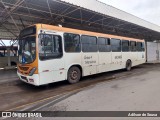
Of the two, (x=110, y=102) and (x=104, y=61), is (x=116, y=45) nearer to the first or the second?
(x=104, y=61)

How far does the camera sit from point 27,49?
6.53 m

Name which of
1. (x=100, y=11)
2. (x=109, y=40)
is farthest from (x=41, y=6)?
(x=109, y=40)

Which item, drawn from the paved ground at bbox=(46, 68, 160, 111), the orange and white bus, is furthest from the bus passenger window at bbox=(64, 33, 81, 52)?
the paved ground at bbox=(46, 68, 160, 111)

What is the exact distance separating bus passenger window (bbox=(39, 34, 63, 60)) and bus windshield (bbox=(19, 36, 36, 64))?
13.5 inches

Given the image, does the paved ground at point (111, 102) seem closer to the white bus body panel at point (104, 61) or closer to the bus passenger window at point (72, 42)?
the bus passenger window at point (72, 42)

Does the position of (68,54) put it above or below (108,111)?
above

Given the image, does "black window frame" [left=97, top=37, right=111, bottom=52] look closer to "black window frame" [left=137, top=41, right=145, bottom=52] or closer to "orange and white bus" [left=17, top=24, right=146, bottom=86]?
"orange and white bus" [left=17, top=24, right=146, bottom=86]

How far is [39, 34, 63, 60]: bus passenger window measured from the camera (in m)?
6.05

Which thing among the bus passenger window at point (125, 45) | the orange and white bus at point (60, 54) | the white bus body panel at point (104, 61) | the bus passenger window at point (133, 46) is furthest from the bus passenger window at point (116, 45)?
the bus passenger window at point (133, 46)

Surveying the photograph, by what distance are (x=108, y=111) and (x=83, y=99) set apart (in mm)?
1304

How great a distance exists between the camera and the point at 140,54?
13922mm

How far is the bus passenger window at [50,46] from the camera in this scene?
6048 millimetres

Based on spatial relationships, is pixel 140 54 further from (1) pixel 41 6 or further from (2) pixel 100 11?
(1) pixel 41 6

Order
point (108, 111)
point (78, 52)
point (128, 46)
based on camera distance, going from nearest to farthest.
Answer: point (108, 111) → point (78, 52) → point (128, 46)
